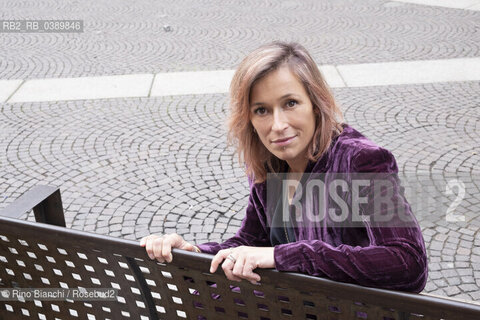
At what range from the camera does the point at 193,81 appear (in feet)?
24.4

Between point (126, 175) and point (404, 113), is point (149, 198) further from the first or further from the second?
point (404, 113)

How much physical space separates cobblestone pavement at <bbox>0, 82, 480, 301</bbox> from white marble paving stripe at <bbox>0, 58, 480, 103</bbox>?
0.26 metres

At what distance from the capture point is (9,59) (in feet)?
28.9

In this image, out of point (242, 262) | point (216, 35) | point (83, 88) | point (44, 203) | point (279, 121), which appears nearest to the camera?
point (242, 262)

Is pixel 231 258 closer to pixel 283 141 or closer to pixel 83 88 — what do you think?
pixel 283 141

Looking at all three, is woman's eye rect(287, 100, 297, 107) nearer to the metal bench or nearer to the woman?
the woman

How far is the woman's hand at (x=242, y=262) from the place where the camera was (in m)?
1.48

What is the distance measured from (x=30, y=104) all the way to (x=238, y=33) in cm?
415

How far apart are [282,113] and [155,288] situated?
717 millimetres

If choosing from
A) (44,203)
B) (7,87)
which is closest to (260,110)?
(44,203)

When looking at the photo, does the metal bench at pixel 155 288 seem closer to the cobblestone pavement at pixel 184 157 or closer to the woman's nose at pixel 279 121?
the woman's nose at pixel 279 121

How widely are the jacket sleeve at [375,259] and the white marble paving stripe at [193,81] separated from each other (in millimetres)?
5516

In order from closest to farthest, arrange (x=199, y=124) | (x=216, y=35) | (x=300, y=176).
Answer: (x=300, y=176) < (x=199, y=124) < (x=216, y=35)

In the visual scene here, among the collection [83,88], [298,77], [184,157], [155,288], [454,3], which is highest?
[298,77]
